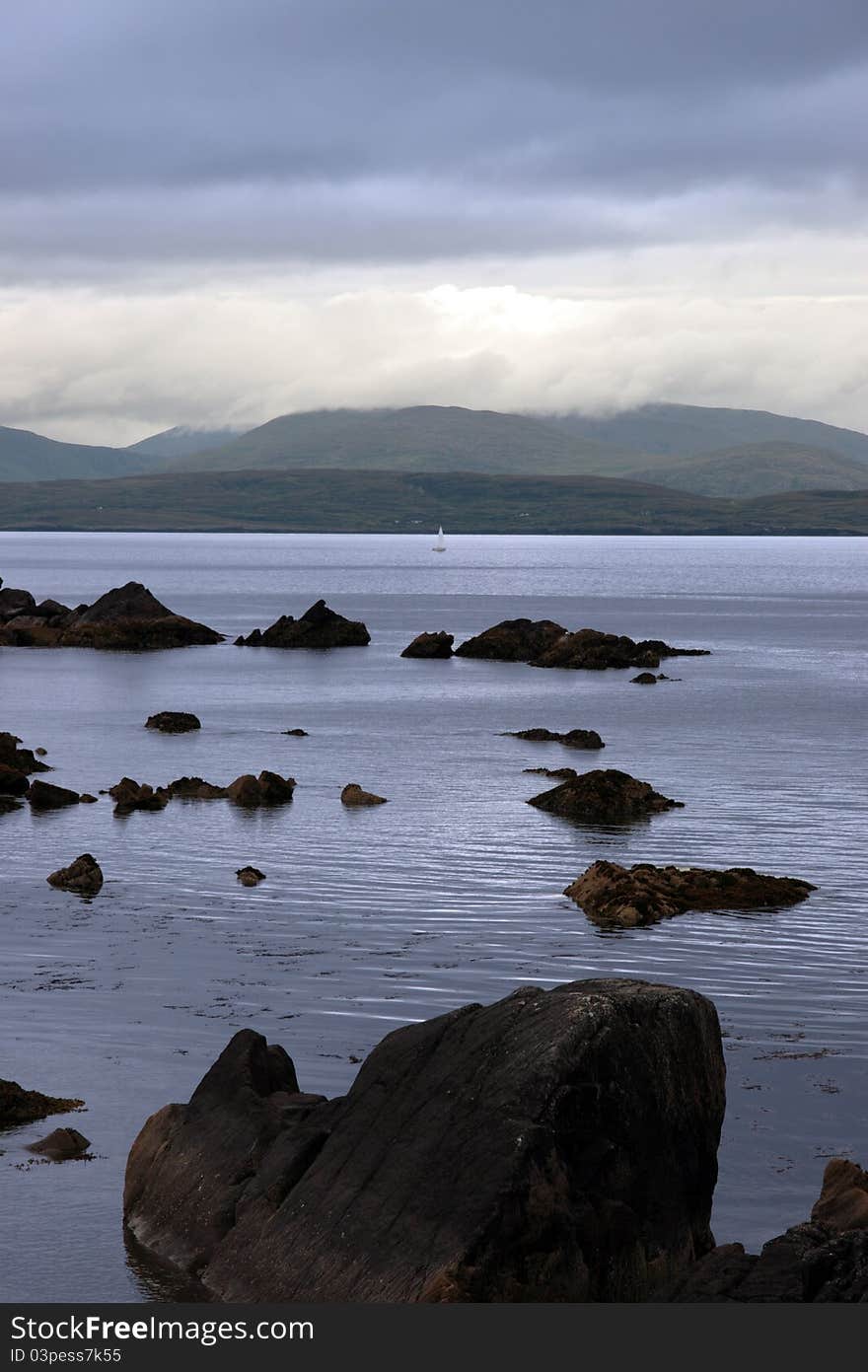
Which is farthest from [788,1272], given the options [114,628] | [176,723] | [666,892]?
[114,628]

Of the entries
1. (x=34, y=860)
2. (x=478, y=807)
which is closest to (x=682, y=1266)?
(x=34, y=860)

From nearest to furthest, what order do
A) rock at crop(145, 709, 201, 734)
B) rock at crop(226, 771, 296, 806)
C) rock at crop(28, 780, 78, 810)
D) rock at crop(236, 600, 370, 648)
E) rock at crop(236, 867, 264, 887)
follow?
rock at crop(236, 867, 264, 887)
rock at crop(28, 780, 78, 810)
rock at crop(226, 771, 296, 806)
rock at crop(145, 709, 201, 734)
rock at crop(236, 600, 370, 648)

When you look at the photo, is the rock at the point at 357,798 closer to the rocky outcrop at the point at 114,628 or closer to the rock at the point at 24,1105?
the rock at the point at 24,1105

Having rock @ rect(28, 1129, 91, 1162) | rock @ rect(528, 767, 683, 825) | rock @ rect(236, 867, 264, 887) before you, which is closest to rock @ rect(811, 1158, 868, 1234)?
rock @ rect(28, 1129, 91, 1162)

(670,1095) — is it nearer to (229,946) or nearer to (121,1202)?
(121,1202)

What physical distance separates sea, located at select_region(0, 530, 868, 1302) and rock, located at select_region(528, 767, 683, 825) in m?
0.78

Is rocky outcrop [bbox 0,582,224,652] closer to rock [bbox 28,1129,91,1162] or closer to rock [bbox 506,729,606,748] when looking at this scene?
rock [bbox 506,729,606,748]

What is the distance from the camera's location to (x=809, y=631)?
151m

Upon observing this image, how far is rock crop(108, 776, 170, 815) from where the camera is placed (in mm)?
48344

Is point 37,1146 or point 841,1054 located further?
point 841,1054

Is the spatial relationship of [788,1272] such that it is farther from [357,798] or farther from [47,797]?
[47,797]

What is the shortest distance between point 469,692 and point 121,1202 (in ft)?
237

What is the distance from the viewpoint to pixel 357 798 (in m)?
49.8

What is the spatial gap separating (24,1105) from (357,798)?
94.2 feet
